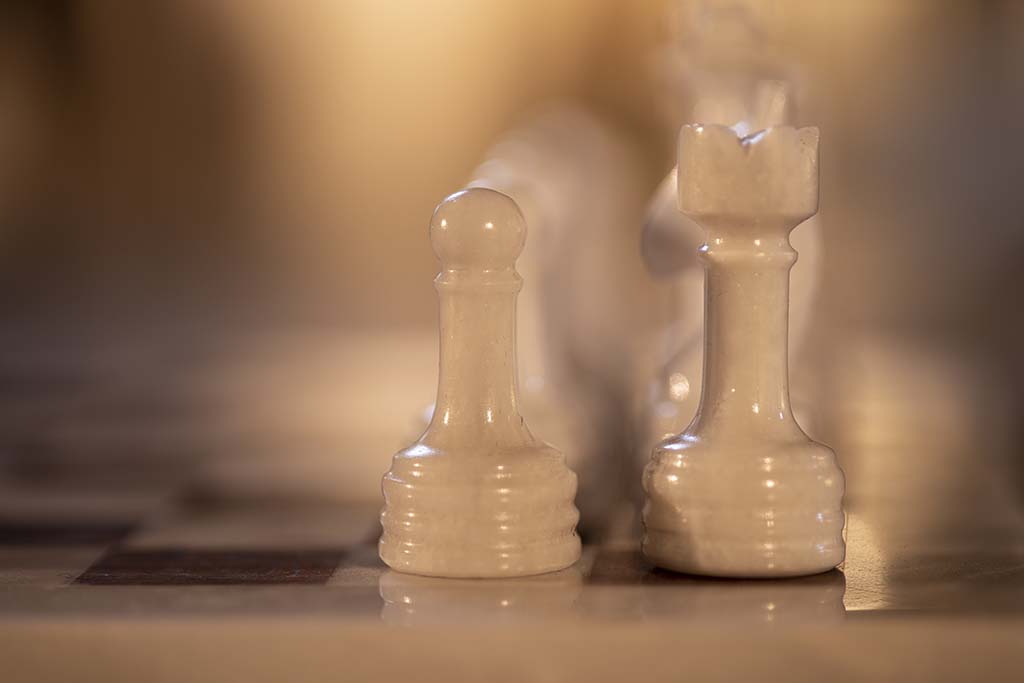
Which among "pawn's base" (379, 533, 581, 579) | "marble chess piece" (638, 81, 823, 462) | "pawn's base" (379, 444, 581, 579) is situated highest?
"marble chess piece" (638, 81, 823, 462)

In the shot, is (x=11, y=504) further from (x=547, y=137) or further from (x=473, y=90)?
(x=473, y=90)

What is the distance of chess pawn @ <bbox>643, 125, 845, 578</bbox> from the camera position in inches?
24.2

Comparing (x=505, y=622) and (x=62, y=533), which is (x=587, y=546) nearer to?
(x=505, y=622)

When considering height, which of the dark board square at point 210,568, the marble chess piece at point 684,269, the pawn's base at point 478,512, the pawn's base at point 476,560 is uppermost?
the marble chess piece at point 684,269

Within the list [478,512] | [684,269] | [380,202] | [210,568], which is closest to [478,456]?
[478,512]

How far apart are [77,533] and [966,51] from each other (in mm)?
1054

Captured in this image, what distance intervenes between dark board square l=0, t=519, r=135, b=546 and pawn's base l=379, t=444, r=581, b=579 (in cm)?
28

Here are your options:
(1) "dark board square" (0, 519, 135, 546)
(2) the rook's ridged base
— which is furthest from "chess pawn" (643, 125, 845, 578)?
(1) "dark board square" (0, 519, 135, 546)

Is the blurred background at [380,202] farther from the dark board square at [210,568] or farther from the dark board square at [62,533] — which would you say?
the dark board square at [210,568]

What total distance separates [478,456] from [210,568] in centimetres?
16

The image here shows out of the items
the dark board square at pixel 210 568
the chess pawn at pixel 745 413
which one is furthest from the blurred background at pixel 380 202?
the chess pawn at pixel 745 413

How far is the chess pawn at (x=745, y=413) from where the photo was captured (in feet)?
2.02

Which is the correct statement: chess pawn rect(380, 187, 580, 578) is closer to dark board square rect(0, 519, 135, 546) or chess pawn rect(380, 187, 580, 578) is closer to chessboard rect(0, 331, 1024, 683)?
chessboard rect(0, 331, 1024, 683)

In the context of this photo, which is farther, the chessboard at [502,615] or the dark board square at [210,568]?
the dark board square at [210,568]
